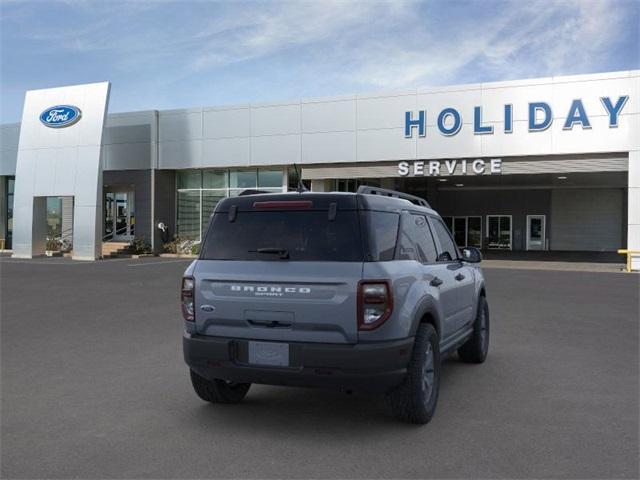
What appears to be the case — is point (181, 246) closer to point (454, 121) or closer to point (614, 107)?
point (454, 121)

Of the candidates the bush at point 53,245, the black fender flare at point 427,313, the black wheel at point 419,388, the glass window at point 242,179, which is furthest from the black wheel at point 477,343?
the bush at point 53,245

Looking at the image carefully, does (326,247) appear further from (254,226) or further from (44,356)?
(44,356)

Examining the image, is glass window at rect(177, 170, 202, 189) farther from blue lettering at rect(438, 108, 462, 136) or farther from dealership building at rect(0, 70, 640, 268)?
blue lettering at rect(438, 108, 462, 136)

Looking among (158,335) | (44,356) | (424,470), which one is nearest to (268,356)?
(424,470)

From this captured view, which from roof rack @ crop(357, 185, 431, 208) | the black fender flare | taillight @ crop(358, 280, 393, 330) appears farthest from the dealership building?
taillight @ crop(358, 280, 393, 330)

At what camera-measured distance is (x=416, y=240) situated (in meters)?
5.27

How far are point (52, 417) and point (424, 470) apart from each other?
301 centimetres

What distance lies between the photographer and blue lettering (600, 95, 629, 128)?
21.0 m

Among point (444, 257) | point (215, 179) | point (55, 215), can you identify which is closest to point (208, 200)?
point (215, 179)

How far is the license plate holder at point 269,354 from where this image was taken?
4332mm

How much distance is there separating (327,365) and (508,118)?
20.4 meters

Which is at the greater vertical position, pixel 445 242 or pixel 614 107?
pixel 614 107

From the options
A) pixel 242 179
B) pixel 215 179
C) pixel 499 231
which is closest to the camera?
pixel 242 179

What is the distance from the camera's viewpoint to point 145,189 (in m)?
29.4
